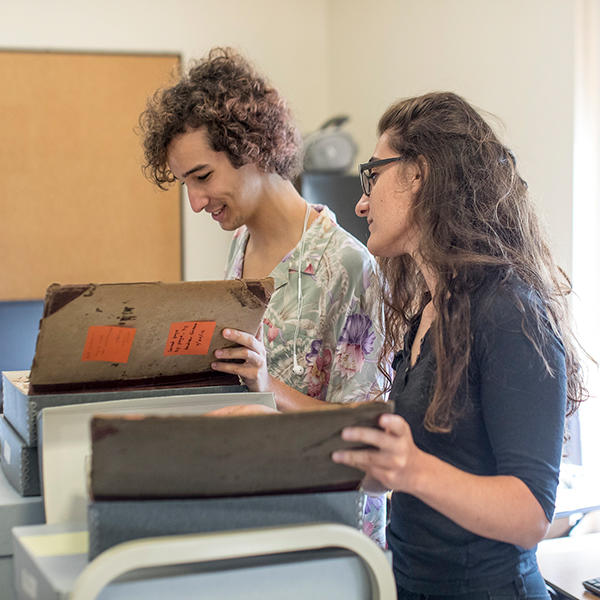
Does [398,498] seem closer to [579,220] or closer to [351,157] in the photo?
[579,220]

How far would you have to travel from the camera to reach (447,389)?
0.99 m

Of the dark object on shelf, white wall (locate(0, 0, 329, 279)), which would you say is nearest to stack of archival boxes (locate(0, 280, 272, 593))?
the dark object on shelf

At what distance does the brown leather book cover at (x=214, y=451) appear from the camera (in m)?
0.69

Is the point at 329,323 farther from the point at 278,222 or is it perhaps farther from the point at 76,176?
the point at 76,176

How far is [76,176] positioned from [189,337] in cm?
319

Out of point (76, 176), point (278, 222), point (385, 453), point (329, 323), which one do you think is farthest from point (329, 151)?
point (385, 453)

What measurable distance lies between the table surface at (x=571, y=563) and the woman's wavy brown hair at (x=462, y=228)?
44 cm

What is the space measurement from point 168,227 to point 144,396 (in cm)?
320

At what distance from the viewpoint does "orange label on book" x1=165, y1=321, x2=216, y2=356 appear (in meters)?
1.01

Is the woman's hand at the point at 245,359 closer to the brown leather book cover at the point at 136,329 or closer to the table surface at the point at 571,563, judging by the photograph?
the brown leather book cover at the point at 136,329

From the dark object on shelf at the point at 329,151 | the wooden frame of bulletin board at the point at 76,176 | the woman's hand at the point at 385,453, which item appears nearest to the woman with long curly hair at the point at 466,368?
the woman's hand at the point at 385,453

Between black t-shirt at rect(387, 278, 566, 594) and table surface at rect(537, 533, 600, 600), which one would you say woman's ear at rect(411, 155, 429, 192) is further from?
table surface at rect(537, 533, 600, 600)

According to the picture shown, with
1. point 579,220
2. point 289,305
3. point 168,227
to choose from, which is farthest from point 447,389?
point 168,227

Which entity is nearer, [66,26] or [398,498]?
[398,498]
